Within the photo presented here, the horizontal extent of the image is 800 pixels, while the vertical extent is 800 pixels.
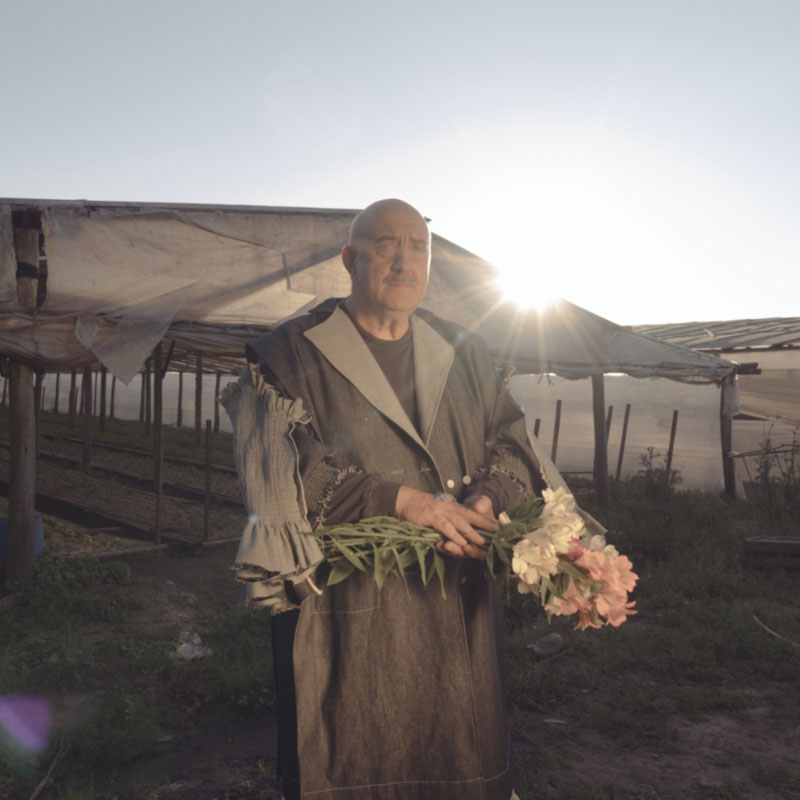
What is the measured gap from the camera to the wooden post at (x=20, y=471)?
5672mm

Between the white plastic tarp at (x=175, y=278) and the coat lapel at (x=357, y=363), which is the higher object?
the white plastic tarp at (x=175, y=278)

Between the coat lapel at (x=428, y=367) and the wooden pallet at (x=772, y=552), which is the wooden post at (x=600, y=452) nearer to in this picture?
the wooden pallet at (x=772, y=552)

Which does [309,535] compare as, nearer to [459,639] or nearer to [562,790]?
[459,639]

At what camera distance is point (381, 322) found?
189cm

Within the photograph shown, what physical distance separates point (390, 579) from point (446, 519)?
0.25m

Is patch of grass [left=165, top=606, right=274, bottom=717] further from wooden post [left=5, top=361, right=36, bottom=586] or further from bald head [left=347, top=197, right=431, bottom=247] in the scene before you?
bald head [left=347, top=197, right=431, bottom=247]

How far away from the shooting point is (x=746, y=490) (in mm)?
12305

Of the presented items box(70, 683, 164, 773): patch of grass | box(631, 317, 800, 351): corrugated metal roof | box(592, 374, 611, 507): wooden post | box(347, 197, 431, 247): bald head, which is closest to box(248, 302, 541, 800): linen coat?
box(347, 197, 431, 247): bald head

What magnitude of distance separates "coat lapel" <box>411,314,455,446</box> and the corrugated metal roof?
36.7 feet

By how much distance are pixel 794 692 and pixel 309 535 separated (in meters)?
4.10

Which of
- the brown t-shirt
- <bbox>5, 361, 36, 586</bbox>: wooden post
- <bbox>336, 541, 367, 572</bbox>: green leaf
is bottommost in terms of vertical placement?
<bbox>5, 361, 36, 586</bbox>: wooden post

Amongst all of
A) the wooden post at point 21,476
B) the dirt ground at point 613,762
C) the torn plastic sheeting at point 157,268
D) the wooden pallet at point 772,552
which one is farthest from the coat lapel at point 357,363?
the wooden pallet at point 772,552

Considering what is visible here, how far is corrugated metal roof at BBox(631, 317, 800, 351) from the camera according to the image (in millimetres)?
11812

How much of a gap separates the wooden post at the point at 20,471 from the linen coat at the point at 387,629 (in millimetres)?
4650
